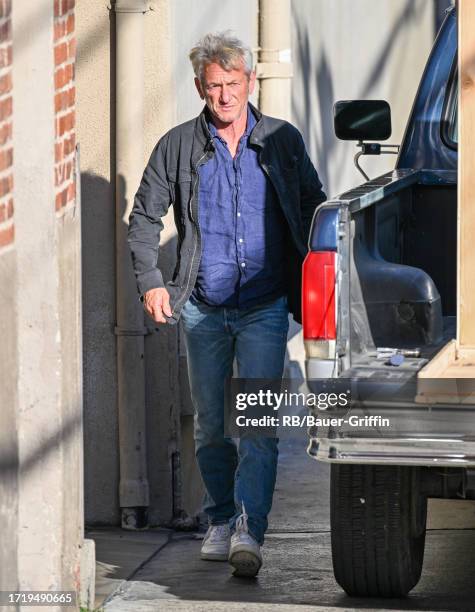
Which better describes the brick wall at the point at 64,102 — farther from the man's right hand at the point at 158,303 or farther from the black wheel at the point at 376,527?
the black wheel at the point at 376,527

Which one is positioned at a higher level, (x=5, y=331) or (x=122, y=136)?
(x=122, y=136)

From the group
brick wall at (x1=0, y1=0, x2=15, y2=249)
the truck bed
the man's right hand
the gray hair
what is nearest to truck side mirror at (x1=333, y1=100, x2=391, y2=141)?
the truck bed

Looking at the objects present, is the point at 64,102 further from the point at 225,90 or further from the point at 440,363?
the point at 440,363

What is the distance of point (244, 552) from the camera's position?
596 centimetres

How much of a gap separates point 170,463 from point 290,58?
11.1ft

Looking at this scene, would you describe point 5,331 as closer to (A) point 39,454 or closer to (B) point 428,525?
(A) point 39,454

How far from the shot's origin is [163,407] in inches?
273

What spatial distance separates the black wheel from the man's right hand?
0.98 m

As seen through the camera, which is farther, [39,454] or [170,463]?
[170,463]

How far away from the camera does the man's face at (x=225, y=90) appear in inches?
237

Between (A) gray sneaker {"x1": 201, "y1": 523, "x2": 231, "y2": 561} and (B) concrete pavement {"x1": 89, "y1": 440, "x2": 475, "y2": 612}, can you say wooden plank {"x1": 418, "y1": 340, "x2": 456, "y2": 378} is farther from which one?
(A) gray sneaker {"x1": 201, "y1": 523, "x2": 231, "y2": 561}

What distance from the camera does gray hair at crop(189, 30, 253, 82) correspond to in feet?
19.7

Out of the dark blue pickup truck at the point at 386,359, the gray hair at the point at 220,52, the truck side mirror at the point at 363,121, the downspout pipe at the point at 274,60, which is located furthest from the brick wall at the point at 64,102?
the downspout pipe at the point at 274,60

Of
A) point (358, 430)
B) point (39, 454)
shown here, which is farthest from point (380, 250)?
point (39, 454)
